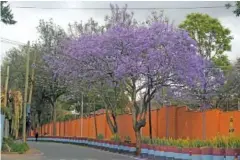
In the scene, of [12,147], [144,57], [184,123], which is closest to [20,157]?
[12,147]

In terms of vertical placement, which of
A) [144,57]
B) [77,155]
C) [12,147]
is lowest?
[77,155]

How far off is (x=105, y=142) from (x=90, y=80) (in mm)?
8183

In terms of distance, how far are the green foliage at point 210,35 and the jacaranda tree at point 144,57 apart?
1430 cm

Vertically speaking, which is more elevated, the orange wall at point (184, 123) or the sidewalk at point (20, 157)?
the orange wall at point (184, 123)

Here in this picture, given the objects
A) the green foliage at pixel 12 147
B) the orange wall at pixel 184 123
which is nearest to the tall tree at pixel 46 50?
the orange wall at pixel 184 123

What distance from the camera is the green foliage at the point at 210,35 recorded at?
49.5 metres

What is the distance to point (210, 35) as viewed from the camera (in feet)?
164

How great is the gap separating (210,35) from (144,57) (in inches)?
743

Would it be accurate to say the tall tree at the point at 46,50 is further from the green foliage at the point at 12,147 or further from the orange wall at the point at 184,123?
the green foliage at the point at 12,147

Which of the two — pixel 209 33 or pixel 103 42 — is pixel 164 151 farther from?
pixel 209 33

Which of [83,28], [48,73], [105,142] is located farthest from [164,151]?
[48,73]

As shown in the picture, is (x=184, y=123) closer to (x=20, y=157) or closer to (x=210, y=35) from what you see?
(x=20, y=157)

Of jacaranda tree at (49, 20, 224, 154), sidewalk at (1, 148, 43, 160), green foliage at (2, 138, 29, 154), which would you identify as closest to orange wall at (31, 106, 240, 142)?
jacaranda tree at (49, 20, 224, 154)

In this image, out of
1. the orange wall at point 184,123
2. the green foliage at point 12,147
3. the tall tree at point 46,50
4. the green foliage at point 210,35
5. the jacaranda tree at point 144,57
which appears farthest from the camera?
the tall tree at point 46,50
